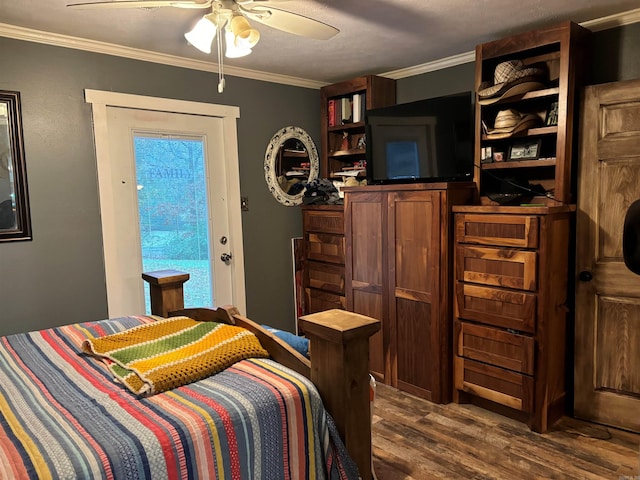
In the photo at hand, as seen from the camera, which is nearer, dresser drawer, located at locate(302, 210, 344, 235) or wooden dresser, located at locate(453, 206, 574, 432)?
wooden dresser, located at locate(453, 206, 574, 432)

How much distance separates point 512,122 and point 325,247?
163 centimetres

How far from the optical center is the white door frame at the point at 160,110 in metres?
2.92

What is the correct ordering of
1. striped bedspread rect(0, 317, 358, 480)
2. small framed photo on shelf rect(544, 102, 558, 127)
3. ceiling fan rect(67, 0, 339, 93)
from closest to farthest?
striped bedspread rect(0, 317, 358, 480) → ceiling fan rect(67, 0, 339, 93) → small framed photo on shelf rect(544, 102, 558, 127)

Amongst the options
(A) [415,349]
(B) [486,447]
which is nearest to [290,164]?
(A) [415,349]

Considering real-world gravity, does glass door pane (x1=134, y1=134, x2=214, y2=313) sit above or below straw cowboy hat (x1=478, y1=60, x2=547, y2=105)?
Result: below

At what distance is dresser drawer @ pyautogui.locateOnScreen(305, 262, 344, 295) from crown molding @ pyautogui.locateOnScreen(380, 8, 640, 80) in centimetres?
160

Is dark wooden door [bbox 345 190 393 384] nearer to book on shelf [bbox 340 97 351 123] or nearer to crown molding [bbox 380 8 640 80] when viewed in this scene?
book on shelf [bbox 340 97 351 123]

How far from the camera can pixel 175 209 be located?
3287 mm

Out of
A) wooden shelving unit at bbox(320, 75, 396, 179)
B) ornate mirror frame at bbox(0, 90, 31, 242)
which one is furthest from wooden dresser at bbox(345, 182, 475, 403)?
ornate mirror frame at bbox(0, 90, 31, 242)

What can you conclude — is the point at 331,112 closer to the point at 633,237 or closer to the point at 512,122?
the point at 512,122

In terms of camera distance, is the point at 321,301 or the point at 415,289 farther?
the point at 321,301

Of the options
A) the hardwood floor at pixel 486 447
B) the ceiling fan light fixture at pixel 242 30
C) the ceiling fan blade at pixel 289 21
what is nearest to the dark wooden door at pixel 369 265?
the hardwood floor at pixel 486 447

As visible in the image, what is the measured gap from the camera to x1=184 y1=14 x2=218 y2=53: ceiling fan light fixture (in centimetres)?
183

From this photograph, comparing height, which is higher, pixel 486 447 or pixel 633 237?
pixel 633 237
